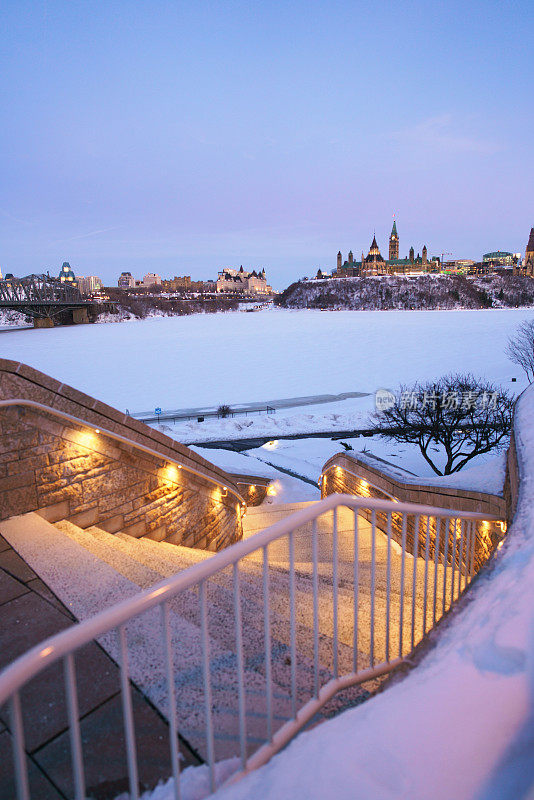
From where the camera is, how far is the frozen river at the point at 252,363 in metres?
30.9

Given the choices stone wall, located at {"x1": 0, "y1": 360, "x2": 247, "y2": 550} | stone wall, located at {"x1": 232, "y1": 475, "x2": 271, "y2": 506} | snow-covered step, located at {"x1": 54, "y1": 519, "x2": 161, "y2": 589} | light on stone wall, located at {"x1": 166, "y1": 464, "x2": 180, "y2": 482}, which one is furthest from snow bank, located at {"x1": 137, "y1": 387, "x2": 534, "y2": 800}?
stone wall, located at {"x1": 232, "y1": 475, "x2": 271, "y2": 506}

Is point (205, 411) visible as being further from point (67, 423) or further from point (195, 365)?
point (67, 423)

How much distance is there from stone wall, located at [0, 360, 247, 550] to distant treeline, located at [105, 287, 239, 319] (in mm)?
109514

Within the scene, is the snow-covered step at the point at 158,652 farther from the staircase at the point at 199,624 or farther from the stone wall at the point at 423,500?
the stone wall at the point at 423,500

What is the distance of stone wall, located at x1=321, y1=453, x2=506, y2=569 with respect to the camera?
5168 millimetres

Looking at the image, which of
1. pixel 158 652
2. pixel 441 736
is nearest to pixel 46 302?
pixel 158 652

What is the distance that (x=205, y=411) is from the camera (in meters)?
27.3

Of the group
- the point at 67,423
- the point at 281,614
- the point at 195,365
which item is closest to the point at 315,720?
the point at 281,614

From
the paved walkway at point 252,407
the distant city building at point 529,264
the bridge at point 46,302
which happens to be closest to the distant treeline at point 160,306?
the bridge at point 46,302

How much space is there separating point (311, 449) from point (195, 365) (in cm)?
2230

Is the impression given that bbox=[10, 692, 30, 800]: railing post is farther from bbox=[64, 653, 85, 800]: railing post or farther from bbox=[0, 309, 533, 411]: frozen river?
bbox=[0, 309, 533, 411]: frozen river

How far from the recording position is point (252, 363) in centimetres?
4041

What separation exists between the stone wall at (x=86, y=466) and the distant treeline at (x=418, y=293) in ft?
438

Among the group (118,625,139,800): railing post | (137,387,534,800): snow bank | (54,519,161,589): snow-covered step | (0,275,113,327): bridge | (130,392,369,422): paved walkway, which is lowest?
(130,392,369,422): paved walkway
